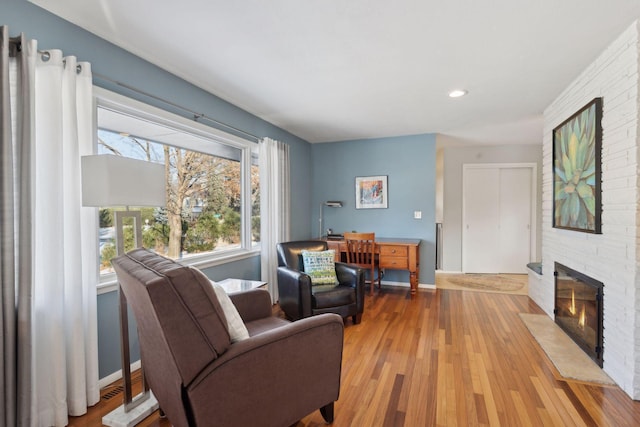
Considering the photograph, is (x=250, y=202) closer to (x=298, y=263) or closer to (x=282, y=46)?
(x=298, y=263)

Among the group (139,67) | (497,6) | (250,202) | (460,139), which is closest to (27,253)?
(139,67)

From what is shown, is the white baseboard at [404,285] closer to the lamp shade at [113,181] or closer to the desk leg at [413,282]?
the desk leg at [413,282]

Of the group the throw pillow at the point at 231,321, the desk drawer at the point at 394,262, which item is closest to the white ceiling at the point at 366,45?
the throw pillow at the point at 231,321

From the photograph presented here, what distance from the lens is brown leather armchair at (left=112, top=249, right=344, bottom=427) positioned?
121 cm

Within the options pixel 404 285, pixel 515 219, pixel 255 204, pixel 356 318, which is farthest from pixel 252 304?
pixel 515 219

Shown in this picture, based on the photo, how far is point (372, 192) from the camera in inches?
195

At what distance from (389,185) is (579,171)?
2490mm

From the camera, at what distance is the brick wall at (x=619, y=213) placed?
1924 mm

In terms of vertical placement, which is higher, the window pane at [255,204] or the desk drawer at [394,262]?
the window pane at [255,204]

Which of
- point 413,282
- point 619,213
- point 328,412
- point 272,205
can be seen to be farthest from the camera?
point 413,282

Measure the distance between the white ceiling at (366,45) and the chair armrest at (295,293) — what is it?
1776mm

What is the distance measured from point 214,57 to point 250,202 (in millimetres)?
1769

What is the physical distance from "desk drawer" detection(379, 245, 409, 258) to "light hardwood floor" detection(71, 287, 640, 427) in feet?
3.25

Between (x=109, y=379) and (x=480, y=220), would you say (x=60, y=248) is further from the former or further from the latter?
(x=480, y=220)
